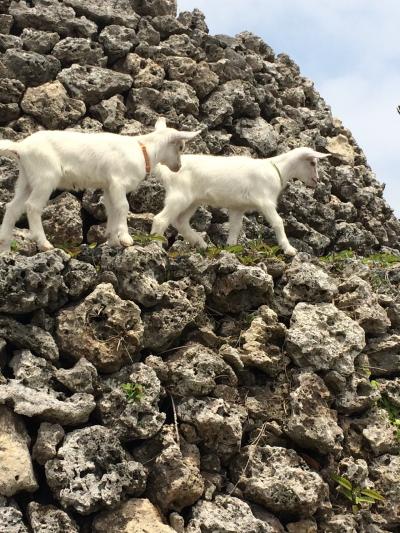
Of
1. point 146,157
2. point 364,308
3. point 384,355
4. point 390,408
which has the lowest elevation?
point 390,408

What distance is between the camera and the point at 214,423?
7.07m

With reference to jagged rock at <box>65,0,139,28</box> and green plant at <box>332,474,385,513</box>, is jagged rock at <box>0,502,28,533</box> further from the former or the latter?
jagged rock at <box>65,0,139,28</box>

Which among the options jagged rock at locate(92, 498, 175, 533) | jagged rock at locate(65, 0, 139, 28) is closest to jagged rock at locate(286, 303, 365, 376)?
jagged rock at locate(92, 498, 175, 533)

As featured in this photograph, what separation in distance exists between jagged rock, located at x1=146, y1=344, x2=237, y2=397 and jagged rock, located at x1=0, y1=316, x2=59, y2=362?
1082mm

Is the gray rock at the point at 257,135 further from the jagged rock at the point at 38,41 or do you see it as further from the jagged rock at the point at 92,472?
the jagged rock at the point at 92,472

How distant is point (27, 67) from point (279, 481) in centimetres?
922

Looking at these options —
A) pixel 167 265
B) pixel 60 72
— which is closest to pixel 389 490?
pixel 167 265

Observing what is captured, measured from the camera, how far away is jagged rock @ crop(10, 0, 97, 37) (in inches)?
540

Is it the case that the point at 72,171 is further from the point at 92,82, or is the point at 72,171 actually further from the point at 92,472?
the point at 92,82

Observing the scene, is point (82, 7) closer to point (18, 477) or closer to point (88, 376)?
point (88, 376)

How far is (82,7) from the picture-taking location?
47.8 feet

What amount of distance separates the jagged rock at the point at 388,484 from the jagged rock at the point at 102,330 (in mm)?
3231

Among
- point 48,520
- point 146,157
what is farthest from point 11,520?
point 146,157

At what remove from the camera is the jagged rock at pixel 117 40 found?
13.9m
